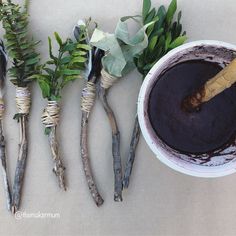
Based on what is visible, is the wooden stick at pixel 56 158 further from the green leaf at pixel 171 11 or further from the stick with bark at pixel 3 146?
the green leaf at pixel 171 11

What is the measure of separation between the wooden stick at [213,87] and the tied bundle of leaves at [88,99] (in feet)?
0.55

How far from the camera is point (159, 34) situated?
581 mm

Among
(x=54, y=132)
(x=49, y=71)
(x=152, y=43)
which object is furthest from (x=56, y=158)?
(x=152, y=43)

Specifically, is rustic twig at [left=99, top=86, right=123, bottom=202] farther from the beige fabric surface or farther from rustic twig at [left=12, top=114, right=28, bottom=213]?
rustic twig at [left=12, top=114, right=28, bottom=213]

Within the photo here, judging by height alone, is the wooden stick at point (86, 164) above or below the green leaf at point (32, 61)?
below

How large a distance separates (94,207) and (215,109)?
0.27m

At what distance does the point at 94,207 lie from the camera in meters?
0.63

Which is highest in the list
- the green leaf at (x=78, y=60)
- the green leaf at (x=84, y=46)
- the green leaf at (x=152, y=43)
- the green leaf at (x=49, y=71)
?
the green leaf at (x=152, y=43)

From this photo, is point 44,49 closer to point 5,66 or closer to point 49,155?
point 5,66

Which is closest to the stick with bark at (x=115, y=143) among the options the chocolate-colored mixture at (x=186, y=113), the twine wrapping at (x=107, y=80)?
the twine wrapping at (x=107, y=80)

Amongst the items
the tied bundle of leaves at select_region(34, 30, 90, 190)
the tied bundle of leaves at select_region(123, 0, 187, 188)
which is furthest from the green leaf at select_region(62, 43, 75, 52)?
the tied bundle of leaves at select_region(123, 0, 187, 188)

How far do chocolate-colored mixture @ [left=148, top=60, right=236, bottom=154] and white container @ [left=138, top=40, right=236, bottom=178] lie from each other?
16mm

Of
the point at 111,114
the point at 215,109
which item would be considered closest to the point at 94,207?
the point at 111,114

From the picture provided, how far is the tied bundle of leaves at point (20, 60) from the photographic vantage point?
1.90 feet
